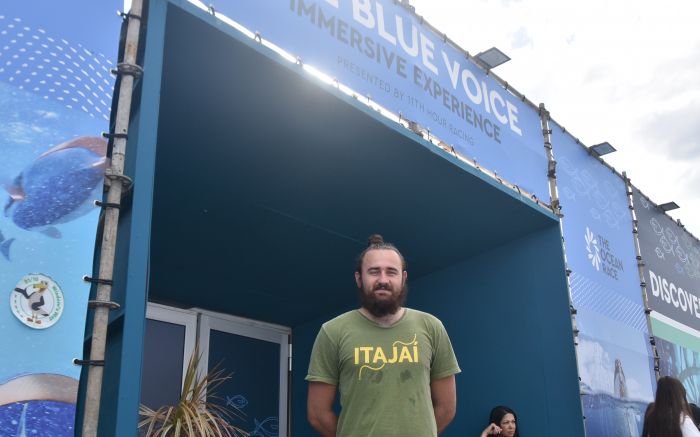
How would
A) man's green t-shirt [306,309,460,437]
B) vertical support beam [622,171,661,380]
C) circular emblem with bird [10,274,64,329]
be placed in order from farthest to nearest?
vertical support beam [622,171,661,380], circular emblem with bird [10,274,64,329], man's green t-shirt [306,309,460,437]

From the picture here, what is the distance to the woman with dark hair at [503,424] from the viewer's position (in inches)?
192

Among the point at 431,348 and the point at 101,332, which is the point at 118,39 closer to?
the point at 101,332

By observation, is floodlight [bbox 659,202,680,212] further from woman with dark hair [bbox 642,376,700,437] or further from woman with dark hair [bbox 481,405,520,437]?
woman with dark hair [bbox 642,376,700,437]

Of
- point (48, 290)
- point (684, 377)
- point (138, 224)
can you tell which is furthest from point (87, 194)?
point (684, 377)

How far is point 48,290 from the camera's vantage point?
2.39 m

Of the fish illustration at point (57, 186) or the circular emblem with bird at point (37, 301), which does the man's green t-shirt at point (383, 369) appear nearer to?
the circular emblem with bird at point (37, 301)

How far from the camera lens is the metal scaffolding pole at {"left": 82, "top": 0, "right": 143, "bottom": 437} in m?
2.37

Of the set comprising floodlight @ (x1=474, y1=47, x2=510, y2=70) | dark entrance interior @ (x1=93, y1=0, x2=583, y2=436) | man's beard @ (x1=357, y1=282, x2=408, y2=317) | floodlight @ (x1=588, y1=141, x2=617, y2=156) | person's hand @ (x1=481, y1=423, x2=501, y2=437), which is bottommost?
person's hand @ (x1=481, y1=423, x2=501, y2=437)

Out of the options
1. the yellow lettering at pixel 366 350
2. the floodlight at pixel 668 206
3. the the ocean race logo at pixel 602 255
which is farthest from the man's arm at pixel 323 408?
the floodlight at pixel 668 206

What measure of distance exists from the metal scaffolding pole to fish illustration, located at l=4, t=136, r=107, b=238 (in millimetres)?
61

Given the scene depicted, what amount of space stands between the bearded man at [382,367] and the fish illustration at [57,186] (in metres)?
1.06

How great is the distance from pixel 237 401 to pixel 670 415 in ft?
11.4

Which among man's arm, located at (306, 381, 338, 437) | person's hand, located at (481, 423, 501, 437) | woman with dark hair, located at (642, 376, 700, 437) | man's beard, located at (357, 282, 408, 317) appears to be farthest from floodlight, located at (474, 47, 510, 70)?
man's arm, located at (306, 381, 338, 437)

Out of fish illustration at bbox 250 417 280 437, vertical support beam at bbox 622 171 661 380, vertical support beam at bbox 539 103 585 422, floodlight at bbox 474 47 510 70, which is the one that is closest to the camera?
vertical support beam at bbox 539 103 585 422
